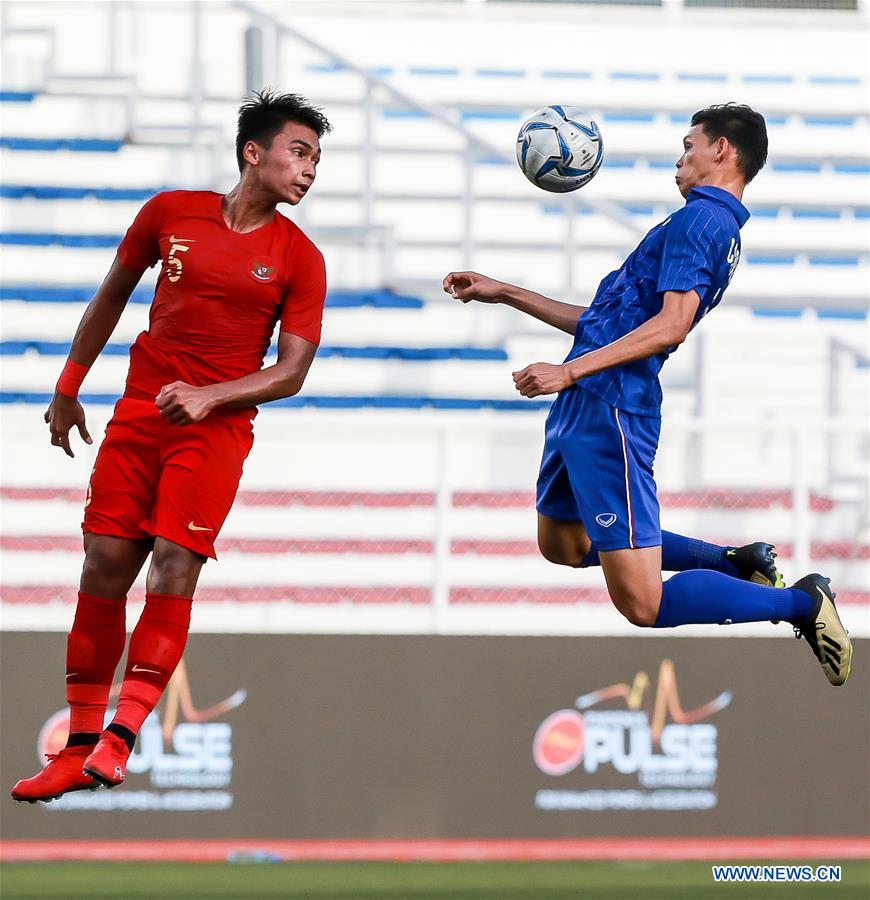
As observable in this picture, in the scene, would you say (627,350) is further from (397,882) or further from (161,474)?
(397,882)

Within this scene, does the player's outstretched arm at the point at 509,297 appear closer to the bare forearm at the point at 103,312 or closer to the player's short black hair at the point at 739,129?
the player's short black hair at the point at 739,129

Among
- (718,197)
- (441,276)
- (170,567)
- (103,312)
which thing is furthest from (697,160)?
(441,276)

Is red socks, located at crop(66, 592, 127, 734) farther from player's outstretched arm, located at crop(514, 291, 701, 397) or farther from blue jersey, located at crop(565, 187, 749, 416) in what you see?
blue jersey, located at crop(565, 187, 749, 416)

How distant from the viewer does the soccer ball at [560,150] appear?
194 inches

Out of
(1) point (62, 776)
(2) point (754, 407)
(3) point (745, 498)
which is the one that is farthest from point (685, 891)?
(2) point (754, 407)

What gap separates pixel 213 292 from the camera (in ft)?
15.0

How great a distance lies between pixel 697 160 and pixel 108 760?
232 centimetres

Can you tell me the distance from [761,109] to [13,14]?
6.24 meters

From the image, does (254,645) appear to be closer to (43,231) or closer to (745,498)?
(745,498)

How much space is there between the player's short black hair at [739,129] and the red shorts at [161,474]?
5.13ft

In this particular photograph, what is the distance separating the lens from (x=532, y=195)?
12047 mm

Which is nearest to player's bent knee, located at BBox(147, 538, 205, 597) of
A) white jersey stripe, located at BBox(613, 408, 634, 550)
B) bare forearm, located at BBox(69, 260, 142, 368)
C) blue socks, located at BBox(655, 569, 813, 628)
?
bare forearm, located at BBox(69, 260, 142, 368)

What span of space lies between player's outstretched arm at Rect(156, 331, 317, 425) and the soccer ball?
0.89 m

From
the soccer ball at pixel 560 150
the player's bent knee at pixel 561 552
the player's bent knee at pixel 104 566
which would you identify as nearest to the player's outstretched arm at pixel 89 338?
the player's bent knee at pixel 104 566
